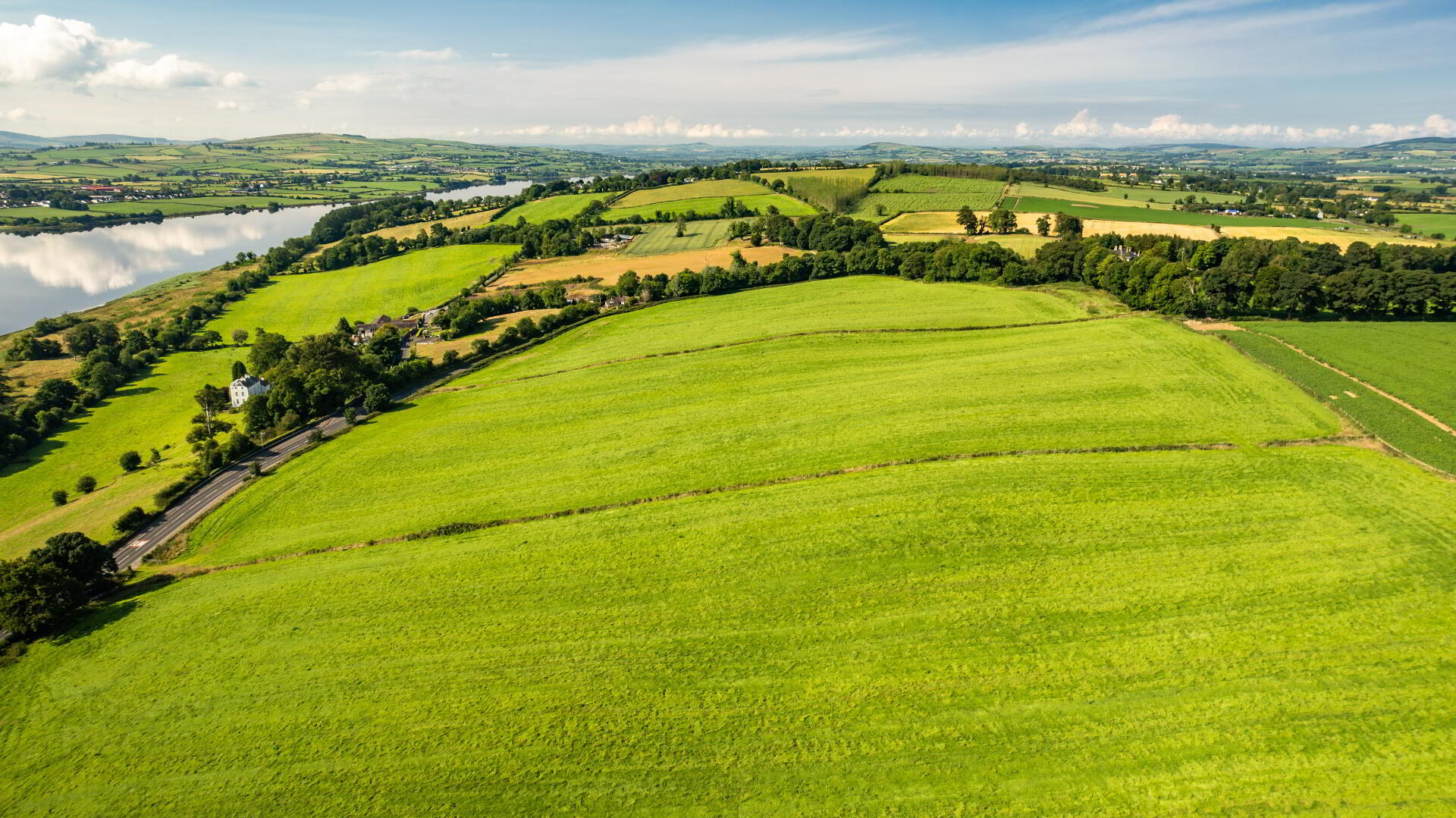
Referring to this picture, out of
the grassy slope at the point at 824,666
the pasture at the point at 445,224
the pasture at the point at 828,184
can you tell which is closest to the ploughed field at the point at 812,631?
the grassy slope at the point at 824,666

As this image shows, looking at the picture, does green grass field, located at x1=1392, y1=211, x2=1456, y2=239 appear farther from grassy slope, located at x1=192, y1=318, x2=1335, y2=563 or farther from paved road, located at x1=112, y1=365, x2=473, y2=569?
paved road, located at x1=112, y1=365, x2=473, y2=569

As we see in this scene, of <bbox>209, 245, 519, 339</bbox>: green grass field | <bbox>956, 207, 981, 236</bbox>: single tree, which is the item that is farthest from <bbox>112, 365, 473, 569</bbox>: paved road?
<bbox>956, 207, 981, 236</bbox>: single tree

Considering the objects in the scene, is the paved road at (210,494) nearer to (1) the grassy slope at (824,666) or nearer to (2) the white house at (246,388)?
(1) the grassy slope at (824,666)

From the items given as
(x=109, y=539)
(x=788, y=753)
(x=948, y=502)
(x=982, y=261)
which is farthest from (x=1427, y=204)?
(x=109, y=539)

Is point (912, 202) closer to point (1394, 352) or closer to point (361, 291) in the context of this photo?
point (1394, 352)

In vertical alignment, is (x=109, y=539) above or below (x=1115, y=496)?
below

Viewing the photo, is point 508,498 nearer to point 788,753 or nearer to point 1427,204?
point 788,753
